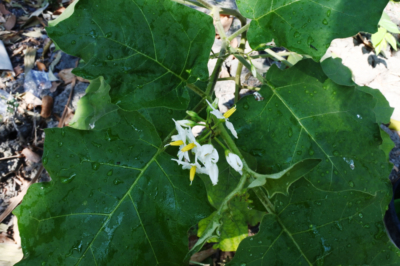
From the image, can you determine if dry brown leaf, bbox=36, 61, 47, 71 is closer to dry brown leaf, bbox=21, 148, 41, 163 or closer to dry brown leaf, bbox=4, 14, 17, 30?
dry brown leaf, bbox=4, 14, 17, 30

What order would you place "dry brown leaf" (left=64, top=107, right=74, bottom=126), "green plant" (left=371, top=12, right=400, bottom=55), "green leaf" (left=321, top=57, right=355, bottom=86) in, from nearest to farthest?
"green leaf" (left=321, top=57, right=355, bottom=86)
"green plant" (left=371, top=12, right=400, bottom=55)
"dry brown leaf" (left=64, top=107, right=74, bottom=126)

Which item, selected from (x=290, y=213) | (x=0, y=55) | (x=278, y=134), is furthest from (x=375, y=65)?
(x=0, y=55)

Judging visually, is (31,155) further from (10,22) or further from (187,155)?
(187,155)

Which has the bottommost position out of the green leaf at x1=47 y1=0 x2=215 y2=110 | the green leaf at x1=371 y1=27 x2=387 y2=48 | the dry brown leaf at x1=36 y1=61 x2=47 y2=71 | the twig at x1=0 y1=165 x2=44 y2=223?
the twig at x1=0 y1=165 x2=44 y2=223

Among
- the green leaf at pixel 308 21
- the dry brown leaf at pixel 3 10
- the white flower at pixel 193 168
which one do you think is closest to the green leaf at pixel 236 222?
the white flower at pixel 193 168

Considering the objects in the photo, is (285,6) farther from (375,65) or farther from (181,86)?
(375,65)

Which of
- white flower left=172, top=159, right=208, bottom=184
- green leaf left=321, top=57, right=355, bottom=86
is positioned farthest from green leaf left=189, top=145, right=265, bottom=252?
green leaf left=321, top=57, right=355, bottom=86
